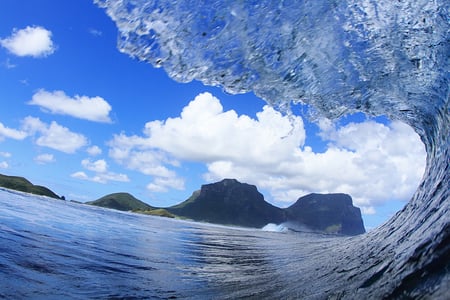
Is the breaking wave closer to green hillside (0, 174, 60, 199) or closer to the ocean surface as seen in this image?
the ocean surface

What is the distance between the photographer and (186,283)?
5.94 metres

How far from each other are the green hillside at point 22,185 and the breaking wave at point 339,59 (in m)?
97.4

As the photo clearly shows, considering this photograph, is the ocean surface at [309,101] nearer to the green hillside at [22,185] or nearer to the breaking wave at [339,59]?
the breaking wave at [339,59]

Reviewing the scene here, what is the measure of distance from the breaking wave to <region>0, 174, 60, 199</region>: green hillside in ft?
319

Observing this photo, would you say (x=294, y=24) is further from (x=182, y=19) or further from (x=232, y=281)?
(x=232, y=281)

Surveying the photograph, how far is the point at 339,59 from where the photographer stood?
378 inches

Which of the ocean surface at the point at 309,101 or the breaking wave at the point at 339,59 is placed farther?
the breaking wave at the point at 339,59

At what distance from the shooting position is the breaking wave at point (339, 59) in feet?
23.9

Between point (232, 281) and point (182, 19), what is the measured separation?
5832 millimetres

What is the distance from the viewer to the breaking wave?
23.9ft

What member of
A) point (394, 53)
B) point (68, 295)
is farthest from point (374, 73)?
point (68, 295)

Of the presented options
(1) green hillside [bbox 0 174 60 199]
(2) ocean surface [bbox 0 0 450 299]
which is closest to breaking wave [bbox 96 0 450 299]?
(2) ocean surface [bbox 0 0 450 299]

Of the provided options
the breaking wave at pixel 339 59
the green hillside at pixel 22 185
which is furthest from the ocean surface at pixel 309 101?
the green hillside at pixel 22 185

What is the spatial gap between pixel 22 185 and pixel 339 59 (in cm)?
11724
